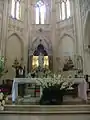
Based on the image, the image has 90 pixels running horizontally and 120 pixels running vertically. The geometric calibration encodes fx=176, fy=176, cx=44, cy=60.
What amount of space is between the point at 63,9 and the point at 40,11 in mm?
2599

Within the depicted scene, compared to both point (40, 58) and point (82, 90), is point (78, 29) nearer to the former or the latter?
point (40, 58)

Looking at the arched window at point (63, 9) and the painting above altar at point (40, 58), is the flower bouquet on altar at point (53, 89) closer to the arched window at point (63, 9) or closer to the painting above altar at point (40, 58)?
the painting above altar at point (40, 58)

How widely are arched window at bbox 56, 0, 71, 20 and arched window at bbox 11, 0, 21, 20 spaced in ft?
13.4

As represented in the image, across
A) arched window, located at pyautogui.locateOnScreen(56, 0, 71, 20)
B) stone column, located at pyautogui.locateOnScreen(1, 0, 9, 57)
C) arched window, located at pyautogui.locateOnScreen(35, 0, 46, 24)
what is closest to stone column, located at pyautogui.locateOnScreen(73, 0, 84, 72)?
arched window, located at pyautogui.locateOnScreen(56, 0, 71, 20)

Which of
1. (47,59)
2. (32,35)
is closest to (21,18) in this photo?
(32,35)

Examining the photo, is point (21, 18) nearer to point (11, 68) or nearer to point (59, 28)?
point (59, 28)

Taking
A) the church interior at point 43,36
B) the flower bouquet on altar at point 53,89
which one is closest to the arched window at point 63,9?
the church interior at point 43,36

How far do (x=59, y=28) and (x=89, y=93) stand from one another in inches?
346

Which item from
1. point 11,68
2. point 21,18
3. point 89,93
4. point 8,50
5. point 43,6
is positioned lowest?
point 89,93

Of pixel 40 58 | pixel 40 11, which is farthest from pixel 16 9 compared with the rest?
pixel 40 58

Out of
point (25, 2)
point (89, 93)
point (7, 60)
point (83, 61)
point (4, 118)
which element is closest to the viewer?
point (4, 118)

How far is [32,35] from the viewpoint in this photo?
58.7 feet

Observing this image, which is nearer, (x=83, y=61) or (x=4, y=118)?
(x=4, y=118)

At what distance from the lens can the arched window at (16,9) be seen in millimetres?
17722
